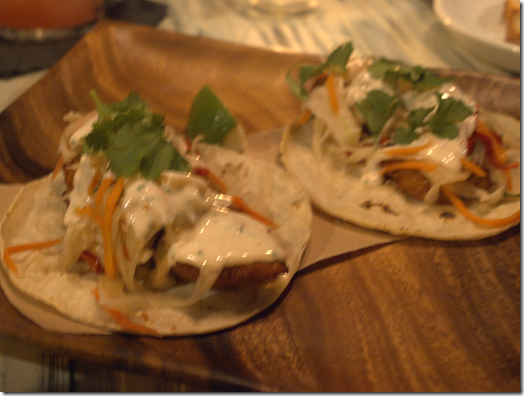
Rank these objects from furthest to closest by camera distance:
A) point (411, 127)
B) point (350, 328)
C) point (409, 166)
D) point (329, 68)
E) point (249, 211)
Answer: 1. point (329, 68)
2. point (411, 127)
3. point (409, 166)
4. point (249, 211)
5. point (350, 328)

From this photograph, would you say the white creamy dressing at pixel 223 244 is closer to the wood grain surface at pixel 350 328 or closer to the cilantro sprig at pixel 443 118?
the wood grain surface at pixel 350 328

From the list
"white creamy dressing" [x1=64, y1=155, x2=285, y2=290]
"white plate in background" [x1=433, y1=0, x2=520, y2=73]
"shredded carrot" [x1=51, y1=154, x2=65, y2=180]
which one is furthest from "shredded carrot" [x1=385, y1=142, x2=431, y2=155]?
"shredded carrot" [x1=51, y1=154, x2=65, y2=180]

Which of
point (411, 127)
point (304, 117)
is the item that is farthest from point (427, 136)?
point (304, 117)

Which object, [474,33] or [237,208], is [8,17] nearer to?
[237,208]

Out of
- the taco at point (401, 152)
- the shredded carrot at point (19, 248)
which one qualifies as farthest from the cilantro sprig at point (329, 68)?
the shredded carrot at point (19, 248)

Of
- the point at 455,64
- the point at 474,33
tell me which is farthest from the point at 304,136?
the point at 455,64

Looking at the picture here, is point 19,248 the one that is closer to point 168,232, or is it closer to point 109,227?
point 109,227

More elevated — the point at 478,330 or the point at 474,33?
the point at 474,33
